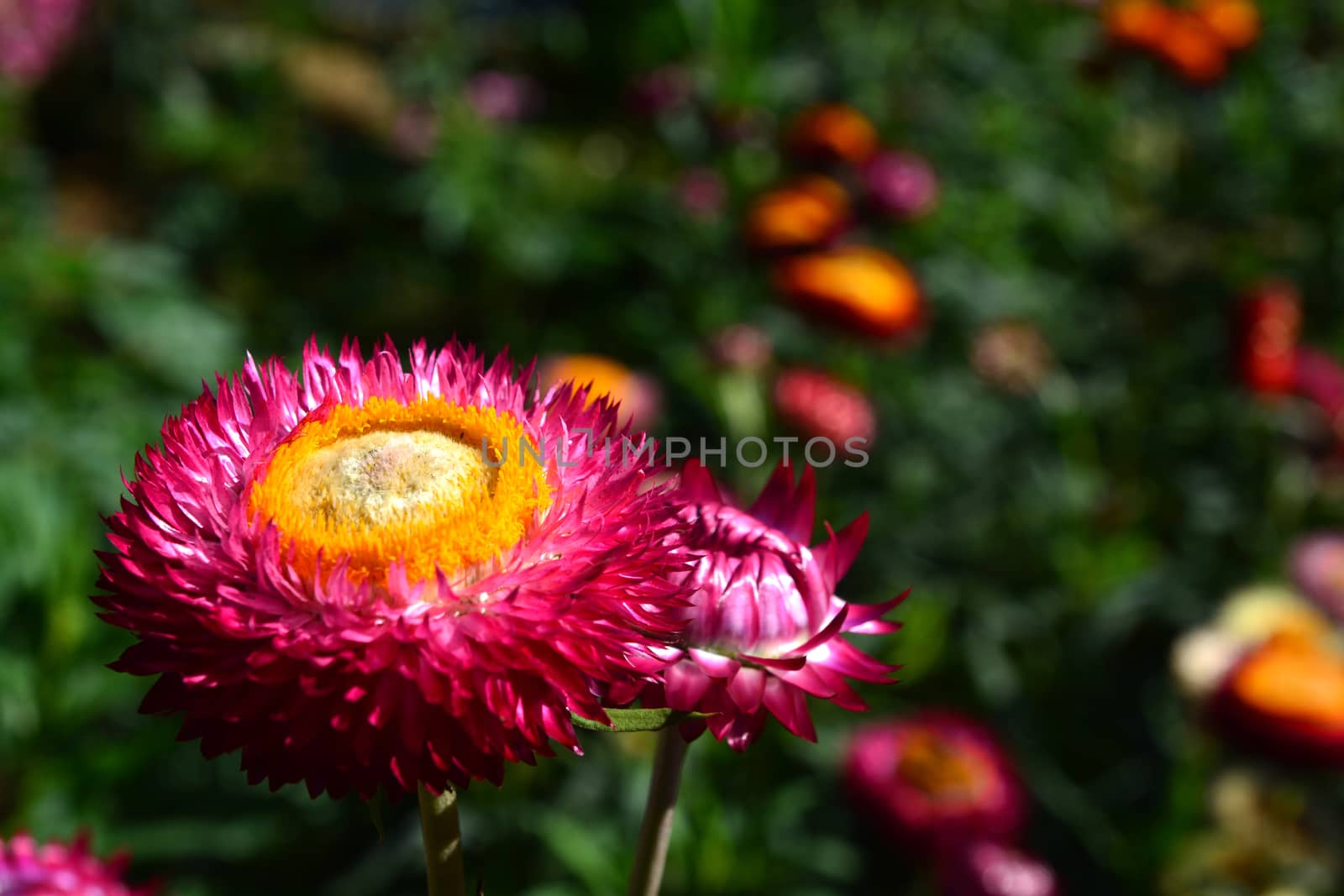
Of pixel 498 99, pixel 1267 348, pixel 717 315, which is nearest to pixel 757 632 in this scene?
pixel 1267 348

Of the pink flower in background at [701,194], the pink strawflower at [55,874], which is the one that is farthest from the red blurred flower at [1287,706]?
the pink flower in background at [701,194]

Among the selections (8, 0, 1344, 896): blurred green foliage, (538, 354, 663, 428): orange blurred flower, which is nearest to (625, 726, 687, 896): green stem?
(8, 0, 1344, 896): blurred green foliage

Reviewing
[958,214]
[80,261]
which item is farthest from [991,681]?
[80,261]

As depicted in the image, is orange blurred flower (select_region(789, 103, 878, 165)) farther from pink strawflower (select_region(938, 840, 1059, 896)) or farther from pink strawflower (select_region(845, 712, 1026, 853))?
pink strawflower (select_region(938, 840, 1059, 896))

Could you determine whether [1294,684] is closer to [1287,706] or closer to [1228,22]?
[1287,706]

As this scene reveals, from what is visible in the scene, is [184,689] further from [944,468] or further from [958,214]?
[958,214]

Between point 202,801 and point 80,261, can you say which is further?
point 80,261
